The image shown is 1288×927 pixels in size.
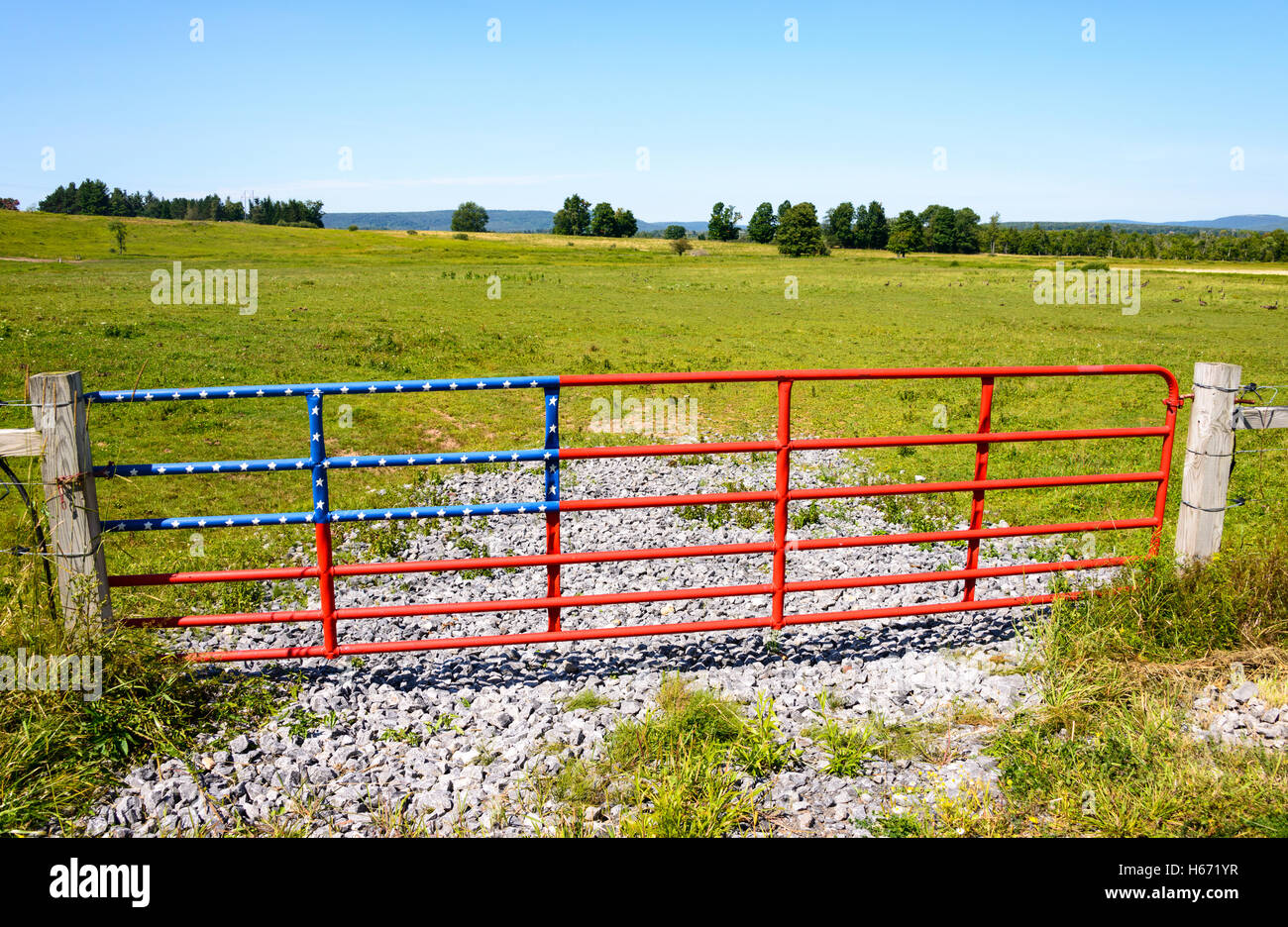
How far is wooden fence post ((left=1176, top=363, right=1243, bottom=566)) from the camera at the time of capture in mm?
6066

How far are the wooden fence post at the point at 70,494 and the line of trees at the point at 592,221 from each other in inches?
6318

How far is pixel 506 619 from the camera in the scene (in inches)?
275

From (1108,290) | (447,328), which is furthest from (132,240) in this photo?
(1108,290)

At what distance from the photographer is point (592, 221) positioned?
16438cm

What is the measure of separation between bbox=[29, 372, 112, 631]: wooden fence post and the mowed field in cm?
78

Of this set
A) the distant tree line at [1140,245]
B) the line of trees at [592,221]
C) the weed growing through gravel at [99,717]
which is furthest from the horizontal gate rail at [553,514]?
the line of trees at [592,221]

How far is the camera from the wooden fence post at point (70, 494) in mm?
4984

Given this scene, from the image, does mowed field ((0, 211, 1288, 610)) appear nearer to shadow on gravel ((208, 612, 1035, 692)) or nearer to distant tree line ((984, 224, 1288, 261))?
shadow on gravel ((208, 612, 1035, 692))

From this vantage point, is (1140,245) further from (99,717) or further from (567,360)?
(99,717)

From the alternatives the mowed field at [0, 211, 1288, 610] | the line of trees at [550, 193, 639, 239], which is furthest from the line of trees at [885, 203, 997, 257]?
the mowed field at [0, 211, 1288, 610]

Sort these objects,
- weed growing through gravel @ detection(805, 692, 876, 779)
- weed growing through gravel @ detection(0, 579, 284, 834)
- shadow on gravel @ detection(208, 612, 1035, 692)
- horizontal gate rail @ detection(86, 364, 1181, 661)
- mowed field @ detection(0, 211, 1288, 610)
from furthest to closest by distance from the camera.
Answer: mowed field @ detection(0, 211, 1288, 610)
shadow on gravel @ detection(208, 612, 1035, 692)
horizontal gate rail @ detection(86, 364, 1181, 661)
weed growing through gravel @ detection(805, 692, 876, 779)
weed growing through gravel @ detection(0, 579, 284, 834)
